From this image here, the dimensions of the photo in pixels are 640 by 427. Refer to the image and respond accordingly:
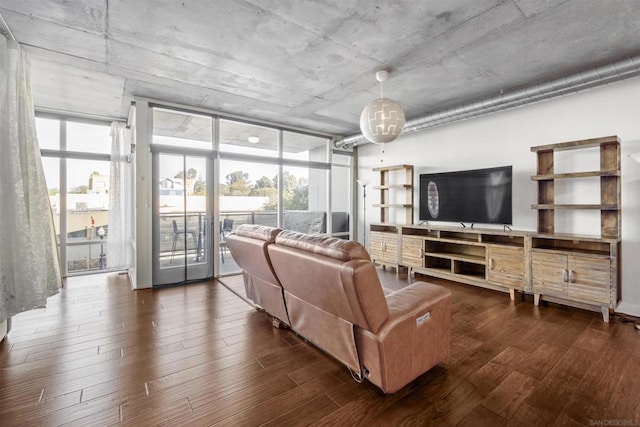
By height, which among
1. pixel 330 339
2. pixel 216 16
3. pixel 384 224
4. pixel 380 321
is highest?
pixel 216 16

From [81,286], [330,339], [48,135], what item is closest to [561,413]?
[330,339]

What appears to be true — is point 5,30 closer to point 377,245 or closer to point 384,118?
point 384,118

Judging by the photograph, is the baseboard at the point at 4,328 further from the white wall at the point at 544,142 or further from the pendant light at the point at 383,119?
the white wall at the point at 544,142

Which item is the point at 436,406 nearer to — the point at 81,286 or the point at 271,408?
the point at 271,408

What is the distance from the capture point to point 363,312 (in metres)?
1.70

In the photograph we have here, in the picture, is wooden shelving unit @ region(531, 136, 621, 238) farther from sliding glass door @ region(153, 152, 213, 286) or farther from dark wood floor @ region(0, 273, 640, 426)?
sliding glass door @ region(153, 152, 213, 286)

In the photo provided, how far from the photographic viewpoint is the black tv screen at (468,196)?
13.6 ft

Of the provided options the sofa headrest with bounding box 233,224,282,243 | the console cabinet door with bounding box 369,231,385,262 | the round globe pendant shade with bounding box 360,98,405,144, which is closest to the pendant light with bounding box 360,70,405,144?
the round globe pendant shade with bounding box 360,98,405,144

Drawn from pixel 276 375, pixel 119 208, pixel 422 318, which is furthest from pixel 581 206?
pixel 119 208

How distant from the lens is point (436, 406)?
1.76 meters

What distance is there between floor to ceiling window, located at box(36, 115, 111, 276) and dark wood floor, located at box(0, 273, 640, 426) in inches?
88.2

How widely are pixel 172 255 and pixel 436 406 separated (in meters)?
4.21

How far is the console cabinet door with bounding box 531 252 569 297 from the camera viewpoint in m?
3.31

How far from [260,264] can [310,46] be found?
222cm
